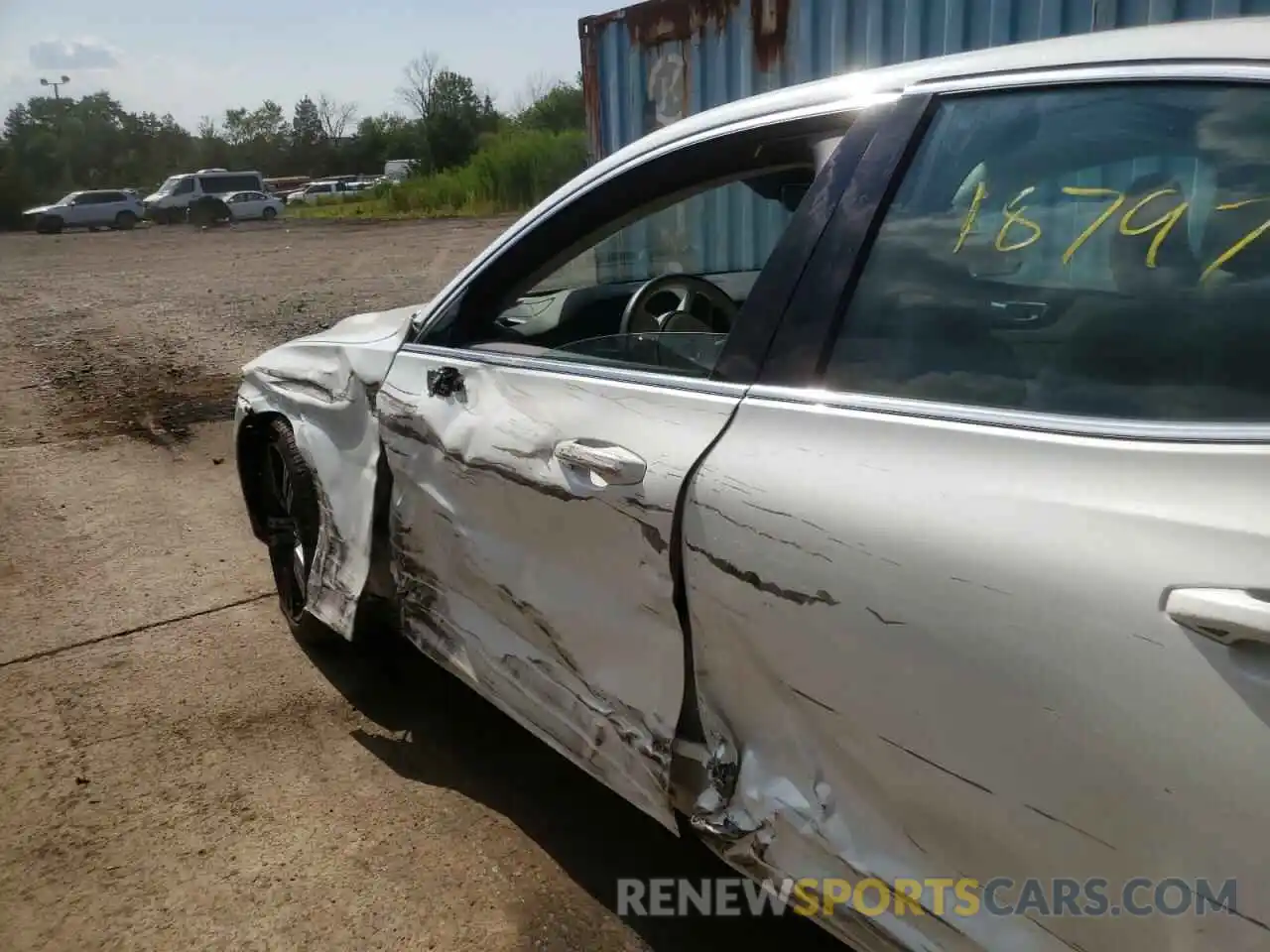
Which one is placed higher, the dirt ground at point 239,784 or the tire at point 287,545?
the tire at point 287,545

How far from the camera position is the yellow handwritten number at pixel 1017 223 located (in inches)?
64.1

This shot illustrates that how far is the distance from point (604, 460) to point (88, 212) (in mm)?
43161

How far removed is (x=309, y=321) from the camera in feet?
37.8

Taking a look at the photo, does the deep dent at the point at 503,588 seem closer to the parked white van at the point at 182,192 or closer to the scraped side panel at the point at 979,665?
the scraped side panel at the point at 979,665

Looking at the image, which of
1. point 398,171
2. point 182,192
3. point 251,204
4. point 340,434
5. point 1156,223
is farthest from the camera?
point 398,171

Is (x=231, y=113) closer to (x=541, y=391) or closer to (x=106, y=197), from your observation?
(x=106, y=197)

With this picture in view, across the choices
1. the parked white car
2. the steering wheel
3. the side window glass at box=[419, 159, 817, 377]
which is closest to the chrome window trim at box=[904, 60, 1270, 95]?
the side window glass at box=[419, 159, 817, 377]

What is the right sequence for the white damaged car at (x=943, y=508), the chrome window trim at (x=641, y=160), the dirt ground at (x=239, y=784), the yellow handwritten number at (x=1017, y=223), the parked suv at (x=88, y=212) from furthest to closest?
the parked suv at (x=88, y=212) → the dirt ground at (x=239, y=784) → the chrome window trim at (x=641, y=160) → the yellow handwritten number at (x=1017, y=223) → the white damaged car at (x=943, y=508)

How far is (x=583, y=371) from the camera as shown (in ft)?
7.44

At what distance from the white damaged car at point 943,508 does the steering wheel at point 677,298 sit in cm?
45

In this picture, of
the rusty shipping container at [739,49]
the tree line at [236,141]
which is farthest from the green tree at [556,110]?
the rusty shipping container at [739,49]

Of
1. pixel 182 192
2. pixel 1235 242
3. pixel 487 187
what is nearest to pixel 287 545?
pixel 1235 242

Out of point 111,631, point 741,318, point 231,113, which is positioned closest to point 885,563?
point 741,318

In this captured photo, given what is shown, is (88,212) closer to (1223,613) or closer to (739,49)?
(739,49)
